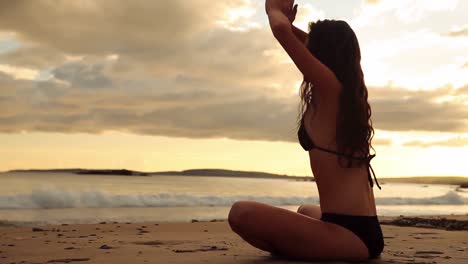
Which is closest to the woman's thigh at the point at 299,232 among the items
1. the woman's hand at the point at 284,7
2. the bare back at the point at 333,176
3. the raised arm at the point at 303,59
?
the bare back at the point at 333,176

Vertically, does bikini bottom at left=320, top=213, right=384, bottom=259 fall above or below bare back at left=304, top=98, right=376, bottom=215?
below

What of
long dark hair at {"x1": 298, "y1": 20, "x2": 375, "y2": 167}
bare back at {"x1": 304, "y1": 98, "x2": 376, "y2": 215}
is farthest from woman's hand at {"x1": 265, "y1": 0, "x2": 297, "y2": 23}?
bare back at {"x1": 304, "y1": 98, "x2": 376, "y2": 215}

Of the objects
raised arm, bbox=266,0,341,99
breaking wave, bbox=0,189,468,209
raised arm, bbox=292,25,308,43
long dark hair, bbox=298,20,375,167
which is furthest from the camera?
breaking wave, bbox=0,189,468,209

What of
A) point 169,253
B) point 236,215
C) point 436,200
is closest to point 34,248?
point 169,253

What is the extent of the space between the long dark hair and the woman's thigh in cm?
46

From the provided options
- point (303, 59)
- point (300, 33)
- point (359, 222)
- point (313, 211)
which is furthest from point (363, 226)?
point (300, 33)

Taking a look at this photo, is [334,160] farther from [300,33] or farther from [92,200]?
[92,200]

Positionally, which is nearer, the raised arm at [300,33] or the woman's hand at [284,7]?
the woman's hand at [284,7]

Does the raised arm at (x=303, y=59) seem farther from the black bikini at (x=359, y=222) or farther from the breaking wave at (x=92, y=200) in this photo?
the breaking wave at (x=92, y=200)

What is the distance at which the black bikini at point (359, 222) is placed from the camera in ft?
11.1

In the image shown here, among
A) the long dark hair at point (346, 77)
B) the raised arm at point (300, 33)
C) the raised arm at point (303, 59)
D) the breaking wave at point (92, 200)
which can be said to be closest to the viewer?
the raised arm at point (303, 59)

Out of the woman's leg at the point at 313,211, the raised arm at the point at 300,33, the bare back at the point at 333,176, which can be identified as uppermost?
the raised arm at the point at 300,33

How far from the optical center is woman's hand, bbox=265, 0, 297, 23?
3455mm

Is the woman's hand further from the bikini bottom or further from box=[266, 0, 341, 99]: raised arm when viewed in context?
the bikini bottom
